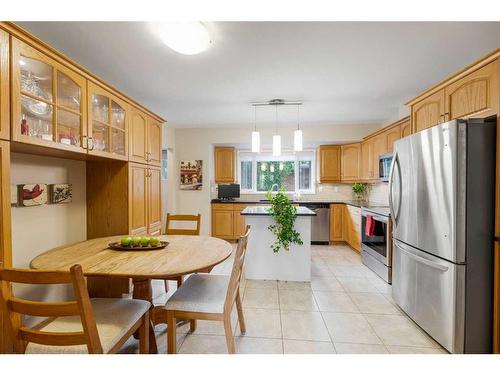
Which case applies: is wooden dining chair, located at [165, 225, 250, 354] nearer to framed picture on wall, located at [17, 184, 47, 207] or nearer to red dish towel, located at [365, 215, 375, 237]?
framed picture on wall, located at [17, 184, 47, 207]

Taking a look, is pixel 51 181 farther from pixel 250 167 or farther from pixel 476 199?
pixel 250 167

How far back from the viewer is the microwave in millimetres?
3489

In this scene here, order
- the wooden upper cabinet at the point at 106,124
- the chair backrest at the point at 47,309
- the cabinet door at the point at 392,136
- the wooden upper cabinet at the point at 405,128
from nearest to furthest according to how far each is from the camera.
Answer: the chair backrest at the point at 47,309
the wooden upper cabinet at the point at 106,124
the wooden upper cabinet at the point at 405,128
the cabinet door at the point at 392,136

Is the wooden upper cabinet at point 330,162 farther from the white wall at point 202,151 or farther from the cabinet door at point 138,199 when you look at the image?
the cabinet door at point 138,199

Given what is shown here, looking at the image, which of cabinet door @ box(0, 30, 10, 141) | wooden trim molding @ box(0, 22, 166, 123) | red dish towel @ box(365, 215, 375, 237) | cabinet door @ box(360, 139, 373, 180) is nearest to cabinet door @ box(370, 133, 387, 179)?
cabinet door @ box(360, 139, 373, 180)

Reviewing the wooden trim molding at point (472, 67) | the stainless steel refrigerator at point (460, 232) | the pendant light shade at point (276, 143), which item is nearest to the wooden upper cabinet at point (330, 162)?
the pendant light shade at point (276, 143)

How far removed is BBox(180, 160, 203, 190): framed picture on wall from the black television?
46 cm

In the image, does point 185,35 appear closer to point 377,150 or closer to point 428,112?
point 428,112

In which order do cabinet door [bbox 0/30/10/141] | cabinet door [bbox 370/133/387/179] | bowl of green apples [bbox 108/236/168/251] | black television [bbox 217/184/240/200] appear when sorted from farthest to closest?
black television [bbox 217/184/240/200] → cabinet door [bbox 370/133/387/179] → bowl of green apples [bbox 108/236/168/251] → cabinet door [bbox 0/30/10/141]

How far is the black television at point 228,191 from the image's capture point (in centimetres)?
505

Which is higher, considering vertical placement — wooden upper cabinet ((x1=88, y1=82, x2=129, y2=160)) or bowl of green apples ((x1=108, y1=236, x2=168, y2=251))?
wooden upper cabinet ((x1=88, y1=82, x2=129, y2=160))

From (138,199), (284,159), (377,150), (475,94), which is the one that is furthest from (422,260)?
(284,159)

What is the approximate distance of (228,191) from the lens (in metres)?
Result: 5.05

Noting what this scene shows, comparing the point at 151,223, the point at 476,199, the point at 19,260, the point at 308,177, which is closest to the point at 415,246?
the point at 476,199
